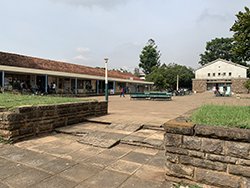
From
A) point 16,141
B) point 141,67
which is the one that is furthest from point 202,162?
point 141,67

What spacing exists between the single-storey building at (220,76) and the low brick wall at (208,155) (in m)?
53.0

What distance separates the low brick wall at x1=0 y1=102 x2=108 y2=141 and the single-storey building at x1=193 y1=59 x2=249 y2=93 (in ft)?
166

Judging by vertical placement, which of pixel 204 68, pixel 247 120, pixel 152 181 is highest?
pixel 204 68

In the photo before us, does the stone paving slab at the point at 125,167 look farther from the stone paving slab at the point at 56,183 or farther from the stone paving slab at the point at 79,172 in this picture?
the stone paving slab at the point at 56,183

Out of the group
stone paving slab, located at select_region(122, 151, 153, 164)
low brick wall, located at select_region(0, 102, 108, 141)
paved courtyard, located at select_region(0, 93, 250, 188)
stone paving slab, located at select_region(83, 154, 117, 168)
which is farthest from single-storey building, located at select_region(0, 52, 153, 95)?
stone paving slab, located at select_region(122, 151, 153, 164)

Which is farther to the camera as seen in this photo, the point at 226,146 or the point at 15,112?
the point at 15,112

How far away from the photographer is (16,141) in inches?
203

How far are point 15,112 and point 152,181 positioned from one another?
12.5 feet

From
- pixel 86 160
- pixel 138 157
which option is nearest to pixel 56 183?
pixel 86 160

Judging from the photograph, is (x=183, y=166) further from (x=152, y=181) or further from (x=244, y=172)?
(x=244, y=172)

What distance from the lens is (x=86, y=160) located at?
4016 mm

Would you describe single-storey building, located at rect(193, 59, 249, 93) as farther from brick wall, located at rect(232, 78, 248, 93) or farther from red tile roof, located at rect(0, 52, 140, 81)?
red tile roof, located at rect(0, 52, 140, 81)

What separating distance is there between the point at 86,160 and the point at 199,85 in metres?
54.7

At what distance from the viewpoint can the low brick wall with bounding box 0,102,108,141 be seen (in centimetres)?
510
